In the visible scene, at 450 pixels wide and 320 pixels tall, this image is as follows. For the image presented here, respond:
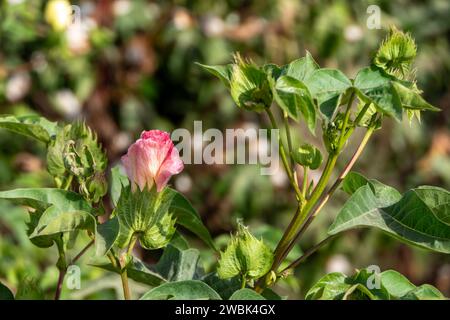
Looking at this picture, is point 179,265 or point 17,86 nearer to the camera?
point 179,265

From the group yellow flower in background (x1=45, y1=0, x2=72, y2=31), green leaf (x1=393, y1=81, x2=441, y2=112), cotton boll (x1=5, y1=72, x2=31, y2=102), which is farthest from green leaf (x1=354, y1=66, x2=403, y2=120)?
cotton boll (x1=5, y1=72, x2=31, y2=102)

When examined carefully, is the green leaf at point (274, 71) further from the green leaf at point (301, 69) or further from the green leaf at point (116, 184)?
the green leaf at point (116, 184)

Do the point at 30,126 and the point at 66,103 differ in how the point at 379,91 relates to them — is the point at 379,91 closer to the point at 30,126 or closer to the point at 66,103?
the point at 30,126

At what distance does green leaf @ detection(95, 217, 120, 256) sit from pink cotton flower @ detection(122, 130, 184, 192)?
Result: 6cm

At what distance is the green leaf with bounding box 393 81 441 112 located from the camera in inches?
27.0

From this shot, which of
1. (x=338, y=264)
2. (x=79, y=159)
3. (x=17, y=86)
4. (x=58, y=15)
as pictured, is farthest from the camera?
(x=338, y=264)

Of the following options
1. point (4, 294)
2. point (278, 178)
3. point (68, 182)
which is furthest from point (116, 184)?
point (278, 178)

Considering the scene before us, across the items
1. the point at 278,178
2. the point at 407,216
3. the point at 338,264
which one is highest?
the point at 407,216

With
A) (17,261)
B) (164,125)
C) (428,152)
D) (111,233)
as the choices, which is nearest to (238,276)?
(111,233)

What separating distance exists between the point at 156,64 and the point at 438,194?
88.1 inches

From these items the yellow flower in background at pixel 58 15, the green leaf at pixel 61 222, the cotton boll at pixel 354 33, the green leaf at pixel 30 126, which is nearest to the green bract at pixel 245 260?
the green leaf at pixel 61 222

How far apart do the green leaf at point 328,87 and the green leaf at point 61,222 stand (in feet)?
0.73

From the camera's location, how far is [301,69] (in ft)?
2.43

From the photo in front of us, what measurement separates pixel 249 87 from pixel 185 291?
7.5 inches
